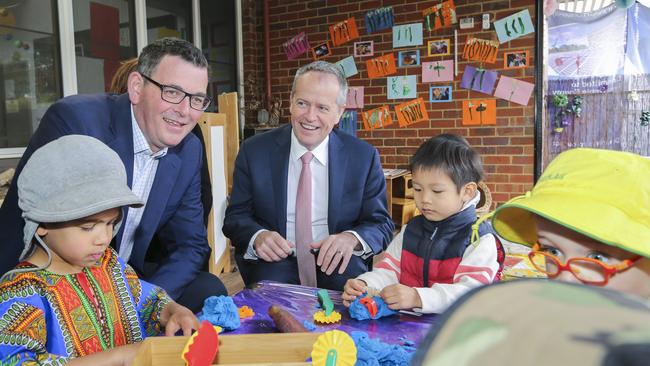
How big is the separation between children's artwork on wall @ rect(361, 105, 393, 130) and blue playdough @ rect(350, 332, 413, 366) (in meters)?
3.99

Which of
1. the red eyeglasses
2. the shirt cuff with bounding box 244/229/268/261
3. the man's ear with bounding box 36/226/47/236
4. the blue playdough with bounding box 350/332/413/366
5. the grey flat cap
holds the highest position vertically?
the grey flat cap

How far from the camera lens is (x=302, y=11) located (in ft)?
16.5

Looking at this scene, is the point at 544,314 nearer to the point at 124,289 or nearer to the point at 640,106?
the point at 124,289

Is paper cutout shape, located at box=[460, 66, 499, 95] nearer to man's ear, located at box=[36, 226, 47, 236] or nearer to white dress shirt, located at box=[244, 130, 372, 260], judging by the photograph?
white dress shirt, located at box=[244, 130, 372, 260]

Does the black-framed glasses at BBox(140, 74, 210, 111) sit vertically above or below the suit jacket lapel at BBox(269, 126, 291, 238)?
above

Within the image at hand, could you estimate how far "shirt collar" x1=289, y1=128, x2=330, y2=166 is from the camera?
2.08 m

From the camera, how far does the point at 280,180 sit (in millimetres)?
2035

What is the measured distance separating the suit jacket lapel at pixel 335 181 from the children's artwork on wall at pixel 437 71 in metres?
2.74

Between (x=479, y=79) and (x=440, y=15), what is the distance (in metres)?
0.70

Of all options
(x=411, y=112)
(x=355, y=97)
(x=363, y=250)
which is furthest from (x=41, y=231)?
(x=355, y=97)

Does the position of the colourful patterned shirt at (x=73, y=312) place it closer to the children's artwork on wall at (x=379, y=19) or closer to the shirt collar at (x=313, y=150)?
the shirt collar at (x=313, y=150)

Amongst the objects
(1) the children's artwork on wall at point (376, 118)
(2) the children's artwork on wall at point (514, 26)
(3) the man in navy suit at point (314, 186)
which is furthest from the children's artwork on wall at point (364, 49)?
(3) the man in navy suit at point (314, 186)

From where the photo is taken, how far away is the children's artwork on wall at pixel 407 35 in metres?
4.52

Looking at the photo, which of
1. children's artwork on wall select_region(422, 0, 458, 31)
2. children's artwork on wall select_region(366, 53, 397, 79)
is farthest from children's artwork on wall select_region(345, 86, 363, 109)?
children's artwork on wall select_region(422, 0, 458, 31)
